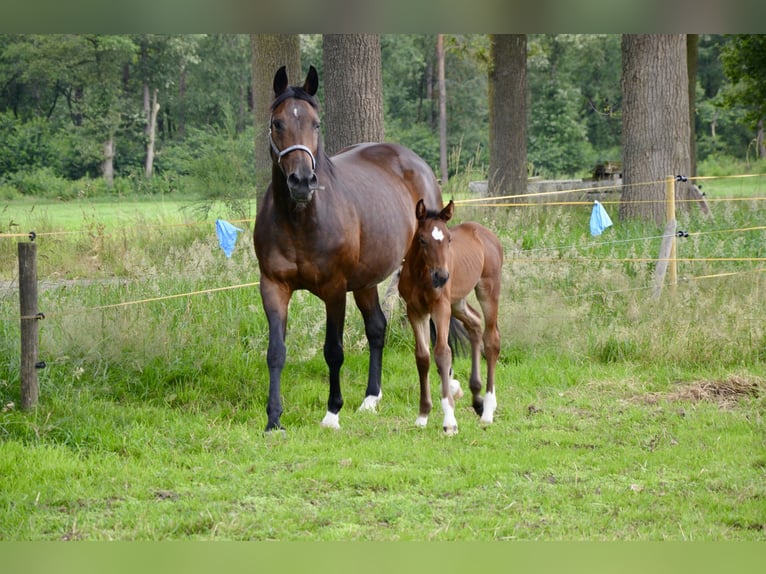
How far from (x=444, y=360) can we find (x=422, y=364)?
0.58 feet

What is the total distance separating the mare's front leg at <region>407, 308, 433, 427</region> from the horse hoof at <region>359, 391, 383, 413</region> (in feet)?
1.79

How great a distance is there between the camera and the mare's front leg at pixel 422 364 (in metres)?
6.60

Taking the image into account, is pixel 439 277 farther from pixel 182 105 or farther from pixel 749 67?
pixel 182 105

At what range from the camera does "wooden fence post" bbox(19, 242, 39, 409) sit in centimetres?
633

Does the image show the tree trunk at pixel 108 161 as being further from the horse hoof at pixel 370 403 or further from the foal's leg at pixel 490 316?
the foal's leg at pixel 490 316

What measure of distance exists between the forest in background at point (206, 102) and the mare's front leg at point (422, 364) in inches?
1203

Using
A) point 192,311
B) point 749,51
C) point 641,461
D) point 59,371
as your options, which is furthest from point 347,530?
point 749,51

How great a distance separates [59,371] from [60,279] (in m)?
3.79

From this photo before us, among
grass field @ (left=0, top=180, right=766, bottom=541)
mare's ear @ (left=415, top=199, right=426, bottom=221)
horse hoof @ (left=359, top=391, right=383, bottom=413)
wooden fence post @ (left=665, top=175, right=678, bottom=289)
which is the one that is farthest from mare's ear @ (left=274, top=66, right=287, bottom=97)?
wooden fence post @ (left=665, top=175, right=678, bottom=289)

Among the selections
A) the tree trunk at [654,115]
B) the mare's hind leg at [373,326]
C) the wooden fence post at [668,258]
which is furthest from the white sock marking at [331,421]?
the tree trunk at [654,115]

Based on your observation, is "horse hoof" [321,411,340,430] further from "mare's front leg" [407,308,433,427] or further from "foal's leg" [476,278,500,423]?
"foal's leg" [476,278,500,423]

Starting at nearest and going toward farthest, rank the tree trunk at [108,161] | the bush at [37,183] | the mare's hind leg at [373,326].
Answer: the mare's hind leg at [373,326] → the bush at [37,183] → the tree trunk at [108,161]

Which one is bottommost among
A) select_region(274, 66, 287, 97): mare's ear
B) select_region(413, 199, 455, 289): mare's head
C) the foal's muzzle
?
the foal's muzzle

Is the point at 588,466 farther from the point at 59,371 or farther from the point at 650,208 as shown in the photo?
the point at 650,208
